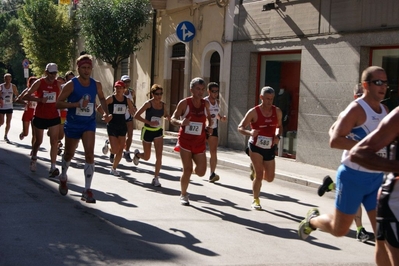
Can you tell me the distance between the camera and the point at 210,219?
29.3 feet

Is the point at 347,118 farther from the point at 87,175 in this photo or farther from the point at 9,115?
the point at 9,115

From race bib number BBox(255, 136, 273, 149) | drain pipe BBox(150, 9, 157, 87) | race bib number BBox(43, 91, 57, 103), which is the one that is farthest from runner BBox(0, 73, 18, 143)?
race bib number BBox(255, 136, 273, 149)

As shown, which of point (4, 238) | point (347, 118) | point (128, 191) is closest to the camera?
point (347, 118)

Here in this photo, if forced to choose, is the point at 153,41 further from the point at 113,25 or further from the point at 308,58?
the point at 308,58

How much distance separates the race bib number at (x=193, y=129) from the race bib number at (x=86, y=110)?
1.37 m

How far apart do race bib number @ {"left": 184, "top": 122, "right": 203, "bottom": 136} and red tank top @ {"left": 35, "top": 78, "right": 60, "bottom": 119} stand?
126 inches

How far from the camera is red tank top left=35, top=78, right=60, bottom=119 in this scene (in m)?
12.2

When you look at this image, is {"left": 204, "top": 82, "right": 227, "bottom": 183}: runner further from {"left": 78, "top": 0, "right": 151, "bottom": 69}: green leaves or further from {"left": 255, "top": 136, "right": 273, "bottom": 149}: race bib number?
{"left": 78, "top": 0, "right": 151, "bottom": 69}: green leaves

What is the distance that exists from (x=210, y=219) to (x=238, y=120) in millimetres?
10935

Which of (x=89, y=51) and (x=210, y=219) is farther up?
(x=89, y=51)

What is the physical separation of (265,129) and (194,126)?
1002mm

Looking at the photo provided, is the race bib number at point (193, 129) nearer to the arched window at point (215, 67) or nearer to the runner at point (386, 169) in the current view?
the runner at point (386, 169)

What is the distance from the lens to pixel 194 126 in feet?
32.6

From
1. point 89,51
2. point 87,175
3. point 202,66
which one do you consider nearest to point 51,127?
point 87,175
